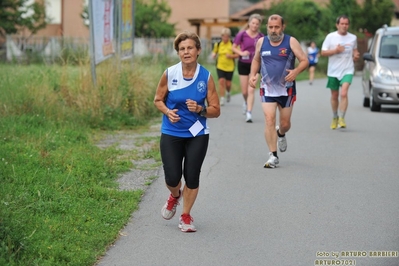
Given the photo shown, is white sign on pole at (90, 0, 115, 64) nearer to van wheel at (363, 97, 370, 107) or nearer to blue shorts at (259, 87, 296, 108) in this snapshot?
blue shorts at (259, 87, 296, 108)

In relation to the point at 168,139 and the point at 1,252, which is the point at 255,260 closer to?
the point at 168,139

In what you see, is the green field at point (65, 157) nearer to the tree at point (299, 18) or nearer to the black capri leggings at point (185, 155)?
the black capri leggings at point (185, 155)

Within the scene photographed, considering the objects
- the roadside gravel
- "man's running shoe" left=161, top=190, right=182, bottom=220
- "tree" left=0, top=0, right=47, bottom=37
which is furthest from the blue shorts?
"tree" left=0, top=0, right=47, bottom=37

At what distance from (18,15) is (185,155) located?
3848cm

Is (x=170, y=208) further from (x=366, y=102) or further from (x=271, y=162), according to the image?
(x=366, y=102)

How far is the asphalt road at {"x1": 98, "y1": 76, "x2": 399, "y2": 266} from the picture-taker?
19.6ft

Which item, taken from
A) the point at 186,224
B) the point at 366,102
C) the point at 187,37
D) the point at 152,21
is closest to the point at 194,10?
the point at 152,21

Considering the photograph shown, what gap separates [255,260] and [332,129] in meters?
8.43

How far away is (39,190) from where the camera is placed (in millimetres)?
7633

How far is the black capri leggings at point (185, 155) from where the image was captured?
6664mm

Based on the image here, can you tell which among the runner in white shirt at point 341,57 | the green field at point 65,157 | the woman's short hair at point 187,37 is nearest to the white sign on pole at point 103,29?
the green field at point 65,157

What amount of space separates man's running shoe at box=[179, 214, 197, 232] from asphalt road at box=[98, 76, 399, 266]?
7 centimetres

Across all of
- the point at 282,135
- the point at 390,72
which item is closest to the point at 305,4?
the point at 390,72

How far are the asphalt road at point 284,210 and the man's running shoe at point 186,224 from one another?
69 millimetres
